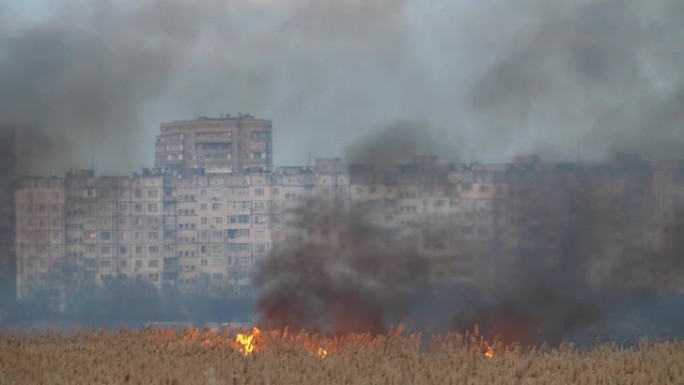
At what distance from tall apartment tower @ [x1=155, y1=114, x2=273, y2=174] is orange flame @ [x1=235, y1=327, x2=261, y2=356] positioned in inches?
1050

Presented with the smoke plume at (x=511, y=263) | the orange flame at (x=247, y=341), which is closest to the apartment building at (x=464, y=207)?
the smoke plume at (x=511, y=263)

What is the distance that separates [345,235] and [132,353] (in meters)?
20.3

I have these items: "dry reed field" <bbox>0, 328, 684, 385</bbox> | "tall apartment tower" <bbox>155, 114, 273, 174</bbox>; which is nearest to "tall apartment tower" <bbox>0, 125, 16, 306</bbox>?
"tall apartment tower" <bbox>155, 114, 273, 174</bbox>

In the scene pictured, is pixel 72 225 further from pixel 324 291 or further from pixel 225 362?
pixel 225 362

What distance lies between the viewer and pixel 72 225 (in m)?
73.2

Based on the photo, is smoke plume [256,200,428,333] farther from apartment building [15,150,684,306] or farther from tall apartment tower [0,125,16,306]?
tall apartment tower [0,125,16,306]

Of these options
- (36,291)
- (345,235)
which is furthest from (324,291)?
(36,291)

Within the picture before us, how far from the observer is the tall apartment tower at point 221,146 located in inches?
2532

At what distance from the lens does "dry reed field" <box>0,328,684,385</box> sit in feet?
80.3

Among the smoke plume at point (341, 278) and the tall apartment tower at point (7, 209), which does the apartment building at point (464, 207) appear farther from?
the smoke plume at point (341, 278)

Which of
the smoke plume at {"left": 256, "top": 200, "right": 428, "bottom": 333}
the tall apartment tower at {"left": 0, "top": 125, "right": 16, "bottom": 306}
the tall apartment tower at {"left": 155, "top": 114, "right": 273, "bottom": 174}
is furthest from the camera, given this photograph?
the tall apartment tower at {"left": 155, "top": 114, "right": 273, "bottom": 174}

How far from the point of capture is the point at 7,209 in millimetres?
57969

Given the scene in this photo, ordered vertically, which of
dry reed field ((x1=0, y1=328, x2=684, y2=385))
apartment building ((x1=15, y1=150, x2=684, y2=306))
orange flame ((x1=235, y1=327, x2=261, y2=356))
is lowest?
orange flame ((x1=235, y1=327, x2=261, y2=356))

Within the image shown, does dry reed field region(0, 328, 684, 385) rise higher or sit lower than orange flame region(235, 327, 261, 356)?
higher
